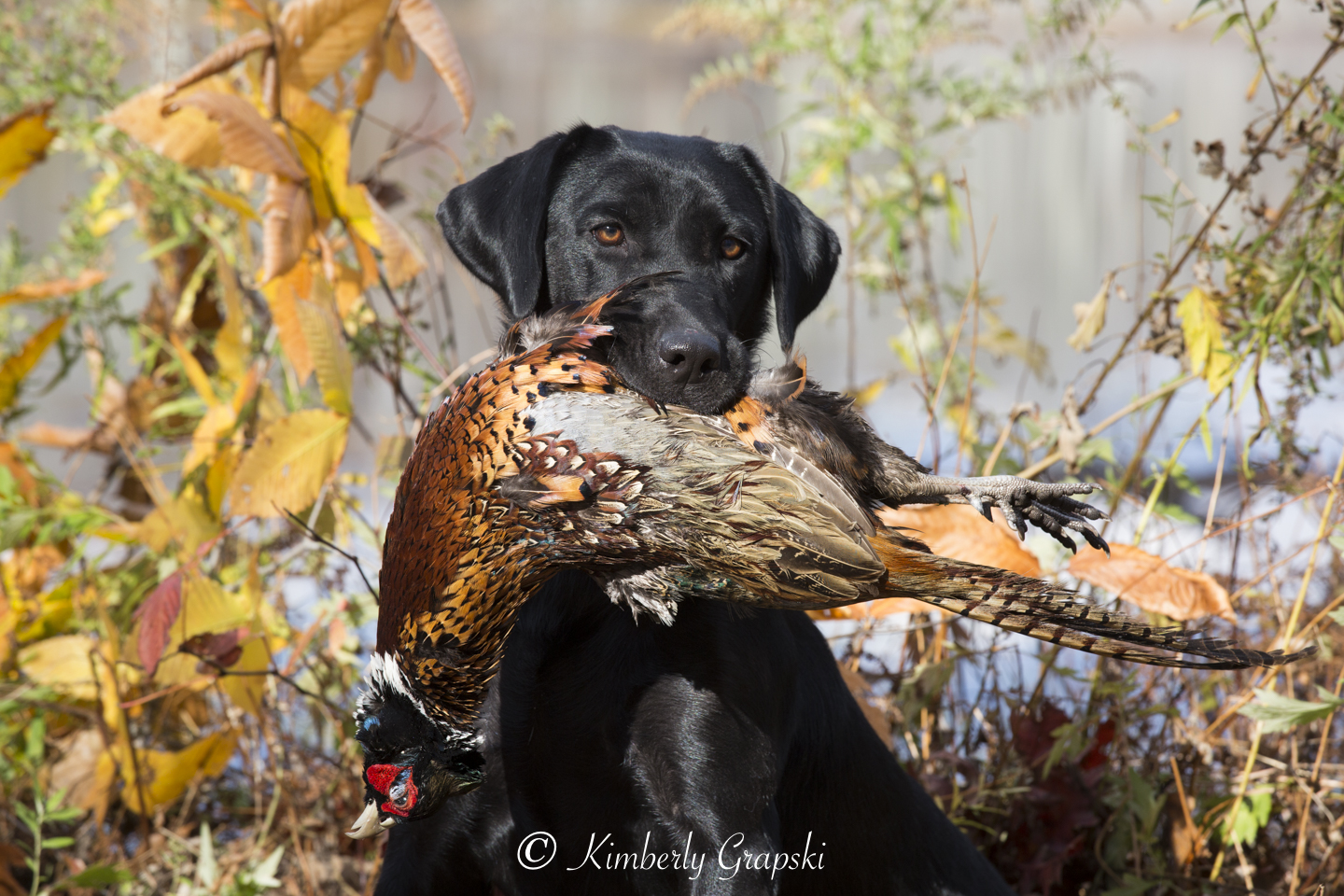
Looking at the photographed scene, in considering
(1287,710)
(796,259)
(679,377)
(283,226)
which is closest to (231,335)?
(283,226)

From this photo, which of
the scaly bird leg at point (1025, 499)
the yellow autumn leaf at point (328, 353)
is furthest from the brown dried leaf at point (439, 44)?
the scaly bird leg at point (1025, 499)

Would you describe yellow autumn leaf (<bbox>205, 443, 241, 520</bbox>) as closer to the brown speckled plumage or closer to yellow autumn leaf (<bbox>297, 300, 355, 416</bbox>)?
yellow autumn leaf (<bbox>297, 300, 355, 416</bbox>)

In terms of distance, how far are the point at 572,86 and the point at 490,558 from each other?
36.9ft

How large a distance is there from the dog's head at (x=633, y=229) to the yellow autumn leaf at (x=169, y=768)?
1.36 metres

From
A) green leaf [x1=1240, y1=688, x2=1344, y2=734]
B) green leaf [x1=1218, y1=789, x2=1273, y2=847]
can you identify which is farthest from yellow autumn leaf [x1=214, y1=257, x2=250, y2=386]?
green leaf [x1=1218, y1=789, x2=1273, y2=847]

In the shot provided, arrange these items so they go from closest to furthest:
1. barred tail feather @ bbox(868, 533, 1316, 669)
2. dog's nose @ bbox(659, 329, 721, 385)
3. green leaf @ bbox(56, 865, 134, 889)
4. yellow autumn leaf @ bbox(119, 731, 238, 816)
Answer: barred tail feather @ bbox(868, 533, 1316, 669)
dog's nose @ bbox(659, 329, 721, 385)
green leaf @ bbox(56, 865, 134, 889)
yellow autumn leaf @ bbox(119, 731, 238, 816)

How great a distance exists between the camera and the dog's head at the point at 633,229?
200cm

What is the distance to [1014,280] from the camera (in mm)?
7562

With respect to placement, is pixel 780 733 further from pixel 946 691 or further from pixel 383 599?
pixel 946 691

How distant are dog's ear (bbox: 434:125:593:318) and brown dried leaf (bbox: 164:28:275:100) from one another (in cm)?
61

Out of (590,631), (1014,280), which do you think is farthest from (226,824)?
(1014,280)

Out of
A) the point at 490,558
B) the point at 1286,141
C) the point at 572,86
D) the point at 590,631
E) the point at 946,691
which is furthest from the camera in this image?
the point at 572,86

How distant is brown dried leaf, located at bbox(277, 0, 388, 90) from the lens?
236 cm

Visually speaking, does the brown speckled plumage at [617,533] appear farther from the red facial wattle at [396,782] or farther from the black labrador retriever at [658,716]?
the black labrador retriever at [658,716]
